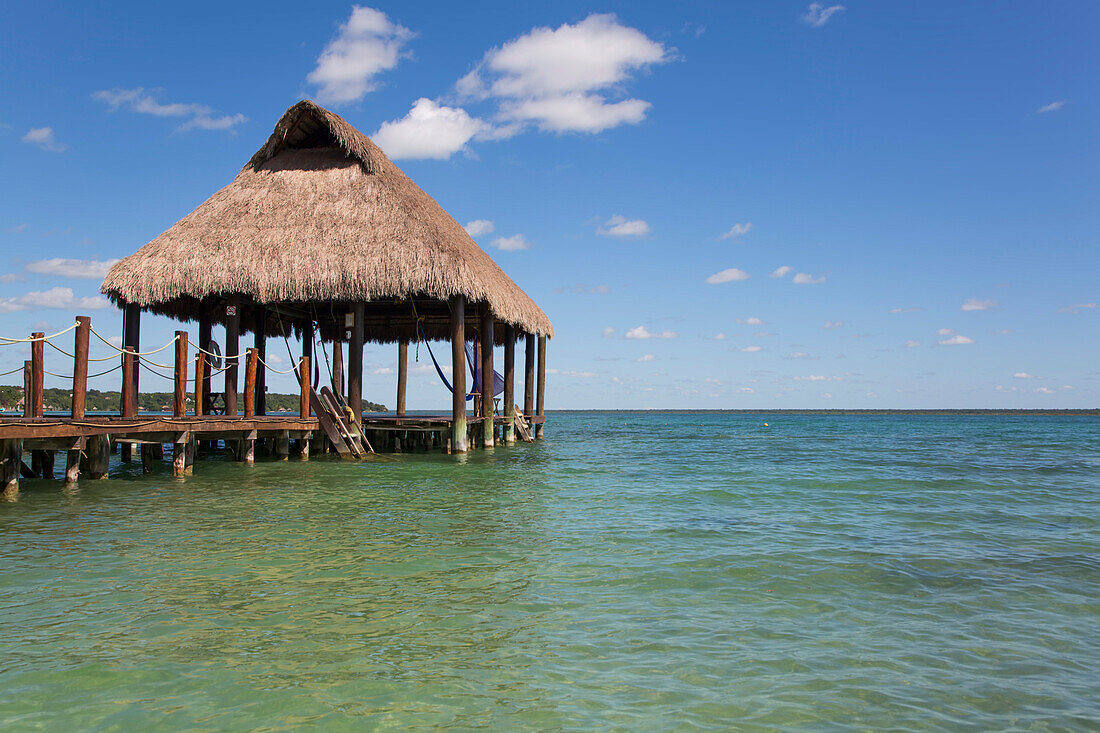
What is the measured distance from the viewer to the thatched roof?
44.7 feet

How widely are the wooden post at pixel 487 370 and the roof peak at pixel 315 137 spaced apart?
3.84m

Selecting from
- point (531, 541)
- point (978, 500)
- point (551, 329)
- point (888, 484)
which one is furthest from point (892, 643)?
point (551, 329)

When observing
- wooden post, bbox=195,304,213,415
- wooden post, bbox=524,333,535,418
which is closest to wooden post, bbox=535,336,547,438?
wooden post, bbox=524,333,535,418

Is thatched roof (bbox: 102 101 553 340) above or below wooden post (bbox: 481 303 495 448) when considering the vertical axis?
above

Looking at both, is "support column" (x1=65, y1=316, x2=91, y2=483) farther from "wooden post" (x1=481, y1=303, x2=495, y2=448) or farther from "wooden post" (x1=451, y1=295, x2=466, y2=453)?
"wooden post" (x1=481, y1=303, x2=495, y2=448)

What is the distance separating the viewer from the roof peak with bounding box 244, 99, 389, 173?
51.5 ft

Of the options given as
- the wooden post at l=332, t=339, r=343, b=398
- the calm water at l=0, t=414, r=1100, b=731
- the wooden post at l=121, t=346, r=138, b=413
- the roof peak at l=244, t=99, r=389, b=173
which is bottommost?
the calm water at l=0, t=414, r=1100, b=731

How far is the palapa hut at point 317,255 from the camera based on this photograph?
1362 cm

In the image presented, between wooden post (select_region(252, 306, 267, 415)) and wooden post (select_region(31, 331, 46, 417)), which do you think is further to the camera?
wooden post (select_region(252, 306, 267, 415))

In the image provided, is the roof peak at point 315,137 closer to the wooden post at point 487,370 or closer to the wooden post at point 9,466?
the wooden post at point 487,370

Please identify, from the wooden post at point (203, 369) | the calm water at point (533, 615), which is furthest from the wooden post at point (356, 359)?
the calm water at point (533, 615)

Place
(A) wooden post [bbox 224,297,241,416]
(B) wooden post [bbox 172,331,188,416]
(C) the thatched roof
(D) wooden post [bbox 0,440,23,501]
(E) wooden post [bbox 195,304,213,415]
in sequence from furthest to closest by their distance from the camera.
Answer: (A) wooden post [bbox 224,297,241,416], (C) the thatched roof, (E) wooden post [bbox 195,304,213,415], (B) wooden post [bbox 172,331,188,416], (D) wooden post [bbox 0,440,23,501]

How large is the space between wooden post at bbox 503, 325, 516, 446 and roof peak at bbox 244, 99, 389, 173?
530cm

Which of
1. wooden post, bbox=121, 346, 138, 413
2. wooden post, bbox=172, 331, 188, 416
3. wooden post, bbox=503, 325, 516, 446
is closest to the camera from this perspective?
wooden post, bbox=121, 346, 138, 413
